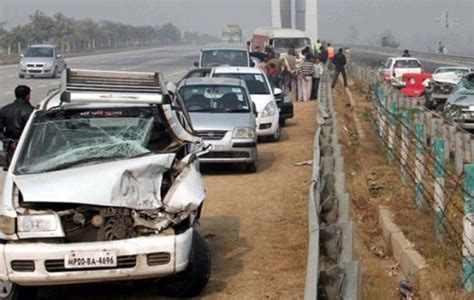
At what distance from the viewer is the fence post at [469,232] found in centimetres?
764

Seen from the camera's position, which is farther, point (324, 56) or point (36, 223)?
point (324, 56)

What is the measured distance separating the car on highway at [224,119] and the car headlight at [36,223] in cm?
744

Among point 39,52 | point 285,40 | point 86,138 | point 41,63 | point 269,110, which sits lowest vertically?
point 41,63

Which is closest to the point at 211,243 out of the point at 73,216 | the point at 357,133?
the point at 73,216

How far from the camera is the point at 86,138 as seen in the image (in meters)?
8.41

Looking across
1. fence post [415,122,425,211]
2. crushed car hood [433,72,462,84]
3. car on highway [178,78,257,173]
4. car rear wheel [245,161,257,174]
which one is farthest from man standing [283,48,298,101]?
fence post [415,122,425,211]

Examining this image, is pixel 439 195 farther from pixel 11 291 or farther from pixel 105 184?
pixel 11 291

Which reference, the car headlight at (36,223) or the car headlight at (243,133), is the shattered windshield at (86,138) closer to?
the car headlight at (36,223)

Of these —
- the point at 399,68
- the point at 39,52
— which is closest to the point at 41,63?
the point at 39,52

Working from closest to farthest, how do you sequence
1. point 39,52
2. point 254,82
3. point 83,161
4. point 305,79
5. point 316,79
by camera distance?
point 83,161
point 254,82
point 305,79
point 316,79
point 39,52

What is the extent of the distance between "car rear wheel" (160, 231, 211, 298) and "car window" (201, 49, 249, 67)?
73.0ft

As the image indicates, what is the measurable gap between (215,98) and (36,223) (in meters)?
9.51

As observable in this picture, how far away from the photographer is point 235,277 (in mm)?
8641

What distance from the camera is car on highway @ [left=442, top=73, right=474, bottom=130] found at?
20927mm
